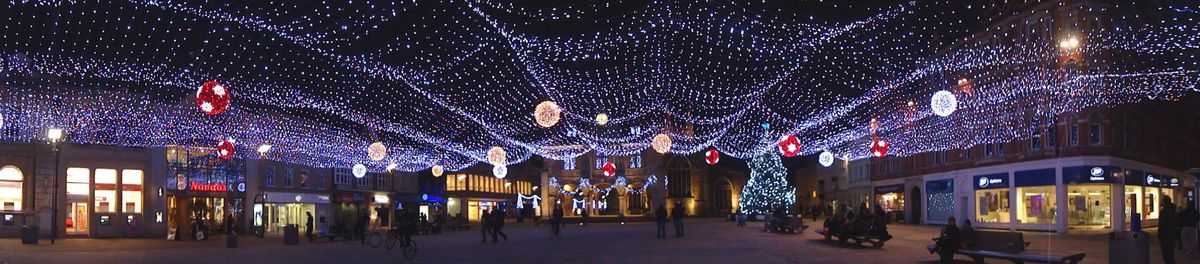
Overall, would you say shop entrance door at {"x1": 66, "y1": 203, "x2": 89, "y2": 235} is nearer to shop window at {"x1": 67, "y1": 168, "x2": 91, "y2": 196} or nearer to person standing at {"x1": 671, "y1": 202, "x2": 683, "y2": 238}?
shop window at {"x1": 67, "y1": 168, "x2": 91, "y2": 196}

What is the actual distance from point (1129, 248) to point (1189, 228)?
32.0 feet

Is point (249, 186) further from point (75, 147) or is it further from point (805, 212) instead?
point (805, 212)

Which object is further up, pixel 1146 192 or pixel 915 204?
pixel 1146 192

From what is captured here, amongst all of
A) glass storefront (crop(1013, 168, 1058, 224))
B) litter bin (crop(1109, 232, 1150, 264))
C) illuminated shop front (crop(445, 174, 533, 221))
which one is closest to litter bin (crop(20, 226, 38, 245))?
litter bin (crop(1109, 232, 1150, 264))

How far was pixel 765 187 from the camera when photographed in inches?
2280

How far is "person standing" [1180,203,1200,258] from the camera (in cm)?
1928

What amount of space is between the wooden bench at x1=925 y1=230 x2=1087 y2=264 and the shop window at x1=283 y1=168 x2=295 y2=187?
125ft

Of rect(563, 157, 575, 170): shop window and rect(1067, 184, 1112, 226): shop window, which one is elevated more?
rect(563, 157, 575, 170): shop window

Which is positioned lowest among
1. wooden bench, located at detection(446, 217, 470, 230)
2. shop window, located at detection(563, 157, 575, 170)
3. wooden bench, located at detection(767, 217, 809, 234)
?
wooden bench, located at detection(446, 217, 470, 230)

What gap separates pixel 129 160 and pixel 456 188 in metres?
43.9

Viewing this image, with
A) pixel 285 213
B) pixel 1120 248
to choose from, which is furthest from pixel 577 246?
pixel 285 213

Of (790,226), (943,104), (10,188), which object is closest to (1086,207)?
(790,226)

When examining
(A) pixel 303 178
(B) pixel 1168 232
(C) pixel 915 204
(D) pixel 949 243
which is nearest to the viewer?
(B) pixel 1168 232

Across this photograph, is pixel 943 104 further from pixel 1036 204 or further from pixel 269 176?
pixel 269 176
